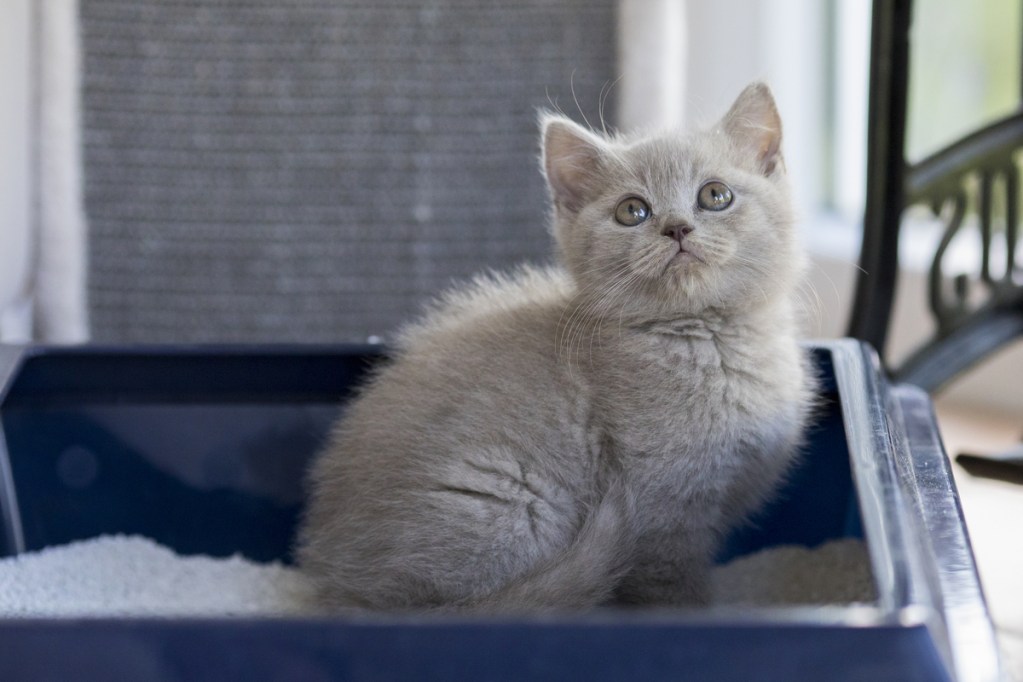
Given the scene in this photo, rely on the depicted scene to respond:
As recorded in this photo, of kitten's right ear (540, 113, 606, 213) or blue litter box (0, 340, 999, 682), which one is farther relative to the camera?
kitten's right ear (540, 113, 606, 213)

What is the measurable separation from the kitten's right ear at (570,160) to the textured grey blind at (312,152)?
0.51 m

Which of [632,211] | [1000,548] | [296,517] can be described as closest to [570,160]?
[632,211]

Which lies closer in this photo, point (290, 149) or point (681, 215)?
point (681, 215)

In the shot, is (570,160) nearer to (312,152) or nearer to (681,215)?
(681,215)

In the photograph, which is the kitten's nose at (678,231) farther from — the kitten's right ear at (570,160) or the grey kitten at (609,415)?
the kitten's right ear at (570,160)

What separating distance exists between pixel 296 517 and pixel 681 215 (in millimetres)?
430

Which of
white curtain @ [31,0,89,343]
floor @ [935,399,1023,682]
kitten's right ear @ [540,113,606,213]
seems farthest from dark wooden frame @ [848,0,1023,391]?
white curtain @ [31,0,89,343]

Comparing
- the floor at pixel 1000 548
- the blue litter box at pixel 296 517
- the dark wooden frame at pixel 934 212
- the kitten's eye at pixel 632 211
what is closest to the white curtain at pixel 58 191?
the blue litter box at pixel 296 517

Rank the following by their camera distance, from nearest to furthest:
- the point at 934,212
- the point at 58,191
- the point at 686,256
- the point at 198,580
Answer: the point at 686,256, the point at 198,580, the point at 934,212, the point at 58,191

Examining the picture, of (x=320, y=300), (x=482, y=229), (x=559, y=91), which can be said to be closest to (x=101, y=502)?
(x=320, y=300)

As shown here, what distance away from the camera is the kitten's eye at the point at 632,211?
84 centimetres

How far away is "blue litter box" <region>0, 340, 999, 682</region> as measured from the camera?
0.47m

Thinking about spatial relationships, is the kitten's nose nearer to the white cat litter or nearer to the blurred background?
the white cat litter

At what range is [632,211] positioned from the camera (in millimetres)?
850
